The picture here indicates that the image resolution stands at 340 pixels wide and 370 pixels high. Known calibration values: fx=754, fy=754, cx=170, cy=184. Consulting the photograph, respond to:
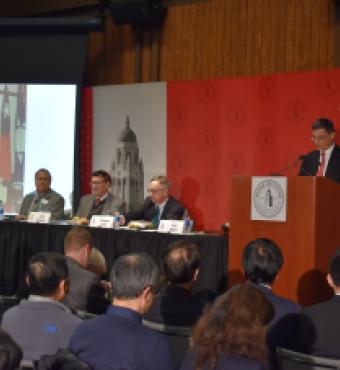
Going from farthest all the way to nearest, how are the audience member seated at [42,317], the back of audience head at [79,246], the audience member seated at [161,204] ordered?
1. the audience member seated at [161,204]
2. the back of audience head at [79,246]
3. the audience member seated at [42,317]

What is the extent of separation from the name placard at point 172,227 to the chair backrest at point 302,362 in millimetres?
2964

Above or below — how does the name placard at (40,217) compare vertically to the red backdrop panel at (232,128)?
below

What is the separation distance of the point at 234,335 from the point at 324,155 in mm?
3808

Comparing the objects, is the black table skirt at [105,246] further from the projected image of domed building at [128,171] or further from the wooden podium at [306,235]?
the projected image of domed building at [128,171]

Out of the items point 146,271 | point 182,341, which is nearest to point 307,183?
point 182,341

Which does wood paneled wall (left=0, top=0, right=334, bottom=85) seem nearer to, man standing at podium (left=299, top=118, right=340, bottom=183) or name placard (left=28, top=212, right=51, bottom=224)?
man standing at podium (left=299, top=118, right=340, bottom=183)

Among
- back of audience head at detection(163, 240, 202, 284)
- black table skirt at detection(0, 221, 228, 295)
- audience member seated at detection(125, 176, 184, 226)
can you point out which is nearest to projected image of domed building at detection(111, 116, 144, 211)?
audience member seated at detection(125, 176, 184, 226)

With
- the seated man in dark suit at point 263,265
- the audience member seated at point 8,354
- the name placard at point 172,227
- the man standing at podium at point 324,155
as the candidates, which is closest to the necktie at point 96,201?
the name placard at point 172,227

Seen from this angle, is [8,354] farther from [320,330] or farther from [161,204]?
[161,204]

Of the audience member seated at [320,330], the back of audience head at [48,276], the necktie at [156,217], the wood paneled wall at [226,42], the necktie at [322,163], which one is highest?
the wood paneled wall at [226,42]

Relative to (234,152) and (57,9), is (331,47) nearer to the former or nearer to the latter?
(234,152)

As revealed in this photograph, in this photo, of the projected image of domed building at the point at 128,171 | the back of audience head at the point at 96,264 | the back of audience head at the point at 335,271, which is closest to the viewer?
the back of audience head at the point at 335,271

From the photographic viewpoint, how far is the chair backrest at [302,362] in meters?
2.44

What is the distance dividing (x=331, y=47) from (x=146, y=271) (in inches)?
204
